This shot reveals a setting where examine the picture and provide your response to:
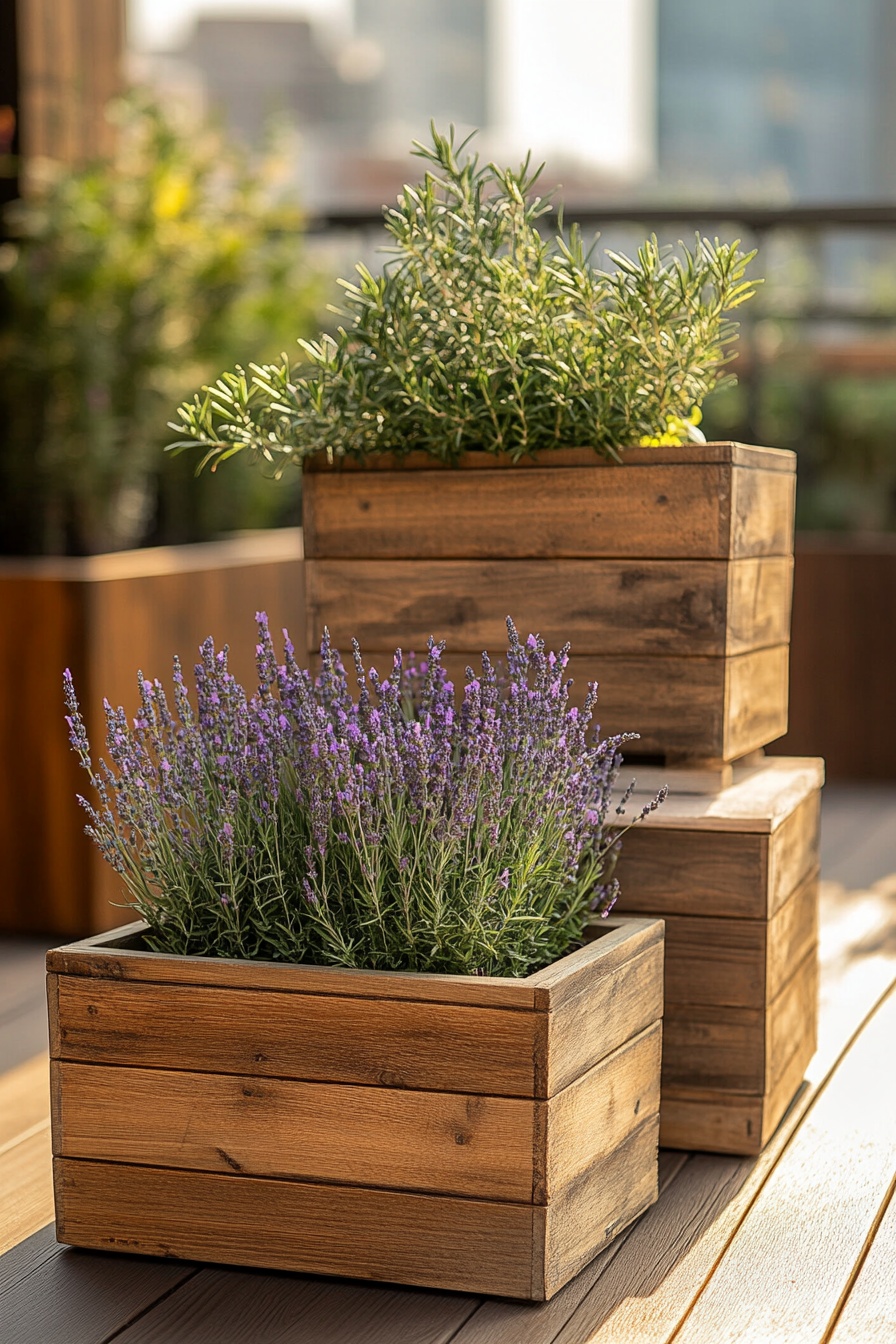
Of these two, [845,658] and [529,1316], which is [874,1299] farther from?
[845,658]

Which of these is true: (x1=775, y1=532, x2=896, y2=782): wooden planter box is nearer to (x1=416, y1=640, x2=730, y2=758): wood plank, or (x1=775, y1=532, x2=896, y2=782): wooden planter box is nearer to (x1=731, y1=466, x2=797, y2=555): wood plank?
(x1=731, y1=466, x2=797, y2=555): wood plank

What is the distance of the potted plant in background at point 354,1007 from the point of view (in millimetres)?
1709

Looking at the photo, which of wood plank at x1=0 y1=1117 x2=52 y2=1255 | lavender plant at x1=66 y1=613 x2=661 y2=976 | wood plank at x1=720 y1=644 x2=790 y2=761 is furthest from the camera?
wood plank at x1=720 y1=644 x2=790 y2=761

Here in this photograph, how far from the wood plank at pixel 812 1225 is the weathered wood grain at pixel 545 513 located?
2.49 feet

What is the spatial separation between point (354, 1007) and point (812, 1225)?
0.61m

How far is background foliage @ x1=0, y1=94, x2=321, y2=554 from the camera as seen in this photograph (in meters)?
3.85

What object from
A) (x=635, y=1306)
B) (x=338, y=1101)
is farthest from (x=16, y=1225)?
(x=635, y=1306)

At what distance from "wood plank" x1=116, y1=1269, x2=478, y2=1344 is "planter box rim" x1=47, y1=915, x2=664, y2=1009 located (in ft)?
1.03

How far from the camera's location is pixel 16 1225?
1959mm

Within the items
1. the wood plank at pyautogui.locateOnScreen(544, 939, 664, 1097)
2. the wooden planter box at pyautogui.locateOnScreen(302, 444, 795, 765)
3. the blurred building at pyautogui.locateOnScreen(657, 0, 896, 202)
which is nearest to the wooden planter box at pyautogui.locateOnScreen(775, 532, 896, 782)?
the wooden planter box at pyautogui.locateOnScreen(302, 444, 795, 765)

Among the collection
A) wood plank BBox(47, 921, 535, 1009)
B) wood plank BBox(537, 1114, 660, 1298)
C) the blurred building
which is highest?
the blurred building

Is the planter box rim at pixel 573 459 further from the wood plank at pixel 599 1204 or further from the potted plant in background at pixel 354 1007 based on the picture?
the wood plank at pixel 599 1204

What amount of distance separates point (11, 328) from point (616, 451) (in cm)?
222

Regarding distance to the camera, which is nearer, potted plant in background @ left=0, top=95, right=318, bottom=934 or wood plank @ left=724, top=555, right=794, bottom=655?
wood plank @ left=724, top=555, right=794, bottom=655
